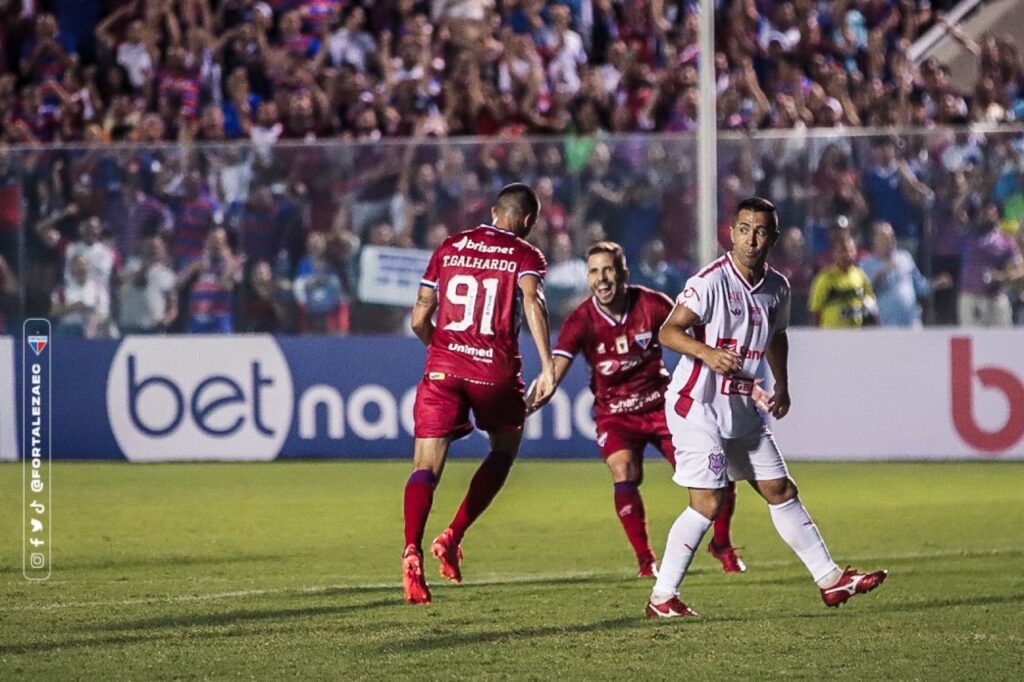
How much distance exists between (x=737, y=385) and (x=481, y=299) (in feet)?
4.85

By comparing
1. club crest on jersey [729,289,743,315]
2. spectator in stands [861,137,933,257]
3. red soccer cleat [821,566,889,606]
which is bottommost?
red soccer cleat [821,566,889,606]

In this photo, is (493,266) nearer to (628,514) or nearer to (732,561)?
(628,514)

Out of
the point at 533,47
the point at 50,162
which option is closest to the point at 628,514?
the point at 50,162

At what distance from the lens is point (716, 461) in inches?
304

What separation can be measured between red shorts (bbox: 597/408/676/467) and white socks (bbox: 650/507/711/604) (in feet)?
6.05

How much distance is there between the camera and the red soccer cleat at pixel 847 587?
25.4 ft

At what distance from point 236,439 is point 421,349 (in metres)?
1.77

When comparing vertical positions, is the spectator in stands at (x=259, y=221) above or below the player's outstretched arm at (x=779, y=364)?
above

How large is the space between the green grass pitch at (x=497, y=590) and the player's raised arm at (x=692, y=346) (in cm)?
109

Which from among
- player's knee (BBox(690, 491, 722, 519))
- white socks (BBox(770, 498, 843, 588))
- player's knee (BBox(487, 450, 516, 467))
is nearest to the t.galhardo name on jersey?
player's knee (BBox(487, 450, 516, 467))

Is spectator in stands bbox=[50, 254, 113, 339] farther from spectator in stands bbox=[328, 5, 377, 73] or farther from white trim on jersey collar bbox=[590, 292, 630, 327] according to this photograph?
white trim on jersey collar bbox=[590, 292, 630, 327]

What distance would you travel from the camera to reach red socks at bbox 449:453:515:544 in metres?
8.93

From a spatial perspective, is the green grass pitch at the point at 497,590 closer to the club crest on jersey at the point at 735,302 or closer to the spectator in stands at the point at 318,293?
the club crest on jersey at the point at 735,302

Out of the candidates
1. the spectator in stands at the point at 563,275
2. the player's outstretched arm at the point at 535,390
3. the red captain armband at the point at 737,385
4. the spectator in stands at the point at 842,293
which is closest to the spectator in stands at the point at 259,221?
the spectator in stands at the point at 563,275
